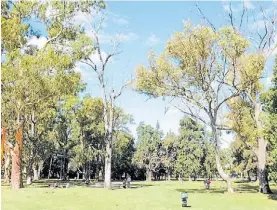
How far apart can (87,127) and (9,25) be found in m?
34.7

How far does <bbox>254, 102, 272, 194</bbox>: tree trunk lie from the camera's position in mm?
32062

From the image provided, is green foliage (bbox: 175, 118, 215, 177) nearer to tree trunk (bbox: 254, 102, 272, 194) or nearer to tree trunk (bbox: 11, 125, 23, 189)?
tree trunk (bbox: 254, 102, 272, 194)

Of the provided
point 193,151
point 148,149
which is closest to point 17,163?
point 193,151

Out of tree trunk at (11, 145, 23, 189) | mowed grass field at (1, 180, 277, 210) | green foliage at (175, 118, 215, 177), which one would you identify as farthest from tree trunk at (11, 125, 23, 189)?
green foliage at (175, 118, 215, 177)

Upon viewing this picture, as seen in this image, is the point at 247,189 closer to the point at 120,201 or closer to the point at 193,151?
the point at 120,201

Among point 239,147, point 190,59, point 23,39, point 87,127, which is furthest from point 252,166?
point 23,39

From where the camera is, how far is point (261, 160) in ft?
108

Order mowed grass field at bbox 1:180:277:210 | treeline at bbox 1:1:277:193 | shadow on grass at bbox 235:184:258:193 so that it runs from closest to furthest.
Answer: mowed grass field at bbox 1:180:277:210
treeline at bbox 1:1:277:193
shadow on grass at bbox 235:184:258:193

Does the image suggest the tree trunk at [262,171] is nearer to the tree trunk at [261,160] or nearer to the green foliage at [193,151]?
the tree trunk at [261,160]

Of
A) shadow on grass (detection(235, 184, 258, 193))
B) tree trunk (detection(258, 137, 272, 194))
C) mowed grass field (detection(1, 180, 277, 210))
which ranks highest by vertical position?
tree trunk (detection(258, 137, 272, 194))

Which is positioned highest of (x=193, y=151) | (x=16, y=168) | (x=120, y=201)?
(x=193, y=151)

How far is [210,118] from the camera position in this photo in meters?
32.3

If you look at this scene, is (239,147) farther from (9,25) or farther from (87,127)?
(9,25)

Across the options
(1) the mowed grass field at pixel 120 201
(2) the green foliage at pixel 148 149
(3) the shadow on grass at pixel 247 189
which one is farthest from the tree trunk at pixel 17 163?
(2) the green foliage at pixel 148 149
